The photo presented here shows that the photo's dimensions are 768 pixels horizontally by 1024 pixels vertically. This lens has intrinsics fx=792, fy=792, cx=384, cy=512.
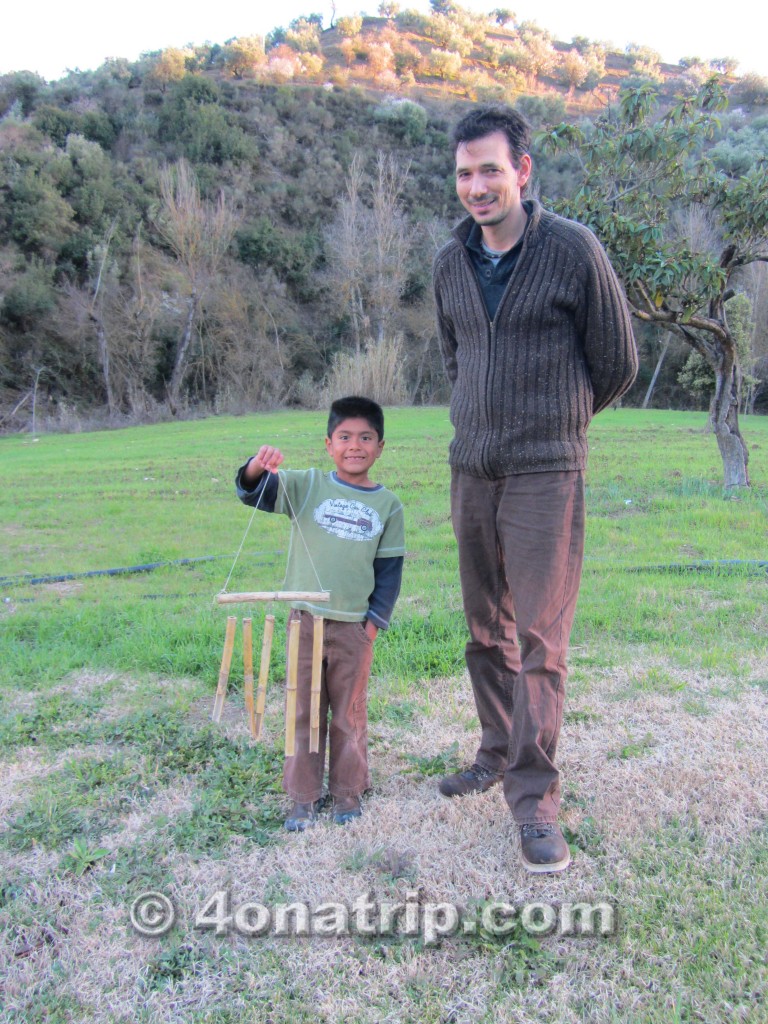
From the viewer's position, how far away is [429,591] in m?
6.09

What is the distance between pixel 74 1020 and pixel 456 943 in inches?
43.0

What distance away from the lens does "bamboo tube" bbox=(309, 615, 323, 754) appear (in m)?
2.80

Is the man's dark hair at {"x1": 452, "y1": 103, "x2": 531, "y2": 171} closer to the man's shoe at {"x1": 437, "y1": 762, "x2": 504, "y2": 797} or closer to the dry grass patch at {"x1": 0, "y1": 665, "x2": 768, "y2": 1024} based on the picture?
the man's shoe at {"x1": 437, "y1": 762, "x2": 504, "y2": 797}

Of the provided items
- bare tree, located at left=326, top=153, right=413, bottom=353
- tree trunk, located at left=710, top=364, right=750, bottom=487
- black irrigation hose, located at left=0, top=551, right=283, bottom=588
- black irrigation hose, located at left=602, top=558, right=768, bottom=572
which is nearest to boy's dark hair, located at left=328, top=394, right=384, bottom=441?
black irrigation hose, located at left=602, top=558, right=768, bottom=572

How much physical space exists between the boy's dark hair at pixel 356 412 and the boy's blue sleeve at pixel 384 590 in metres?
0.51

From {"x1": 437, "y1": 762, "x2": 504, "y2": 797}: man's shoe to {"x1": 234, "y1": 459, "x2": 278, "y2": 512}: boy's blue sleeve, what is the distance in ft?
4.37

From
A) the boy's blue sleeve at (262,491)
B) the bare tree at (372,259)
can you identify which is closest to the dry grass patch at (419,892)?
the boy's blue sleeve at (262,491)

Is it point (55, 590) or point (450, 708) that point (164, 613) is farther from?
point (450, 708)

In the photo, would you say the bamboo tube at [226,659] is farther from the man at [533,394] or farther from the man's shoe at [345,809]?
the man at [533,394]

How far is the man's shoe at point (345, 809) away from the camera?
10.0 feet

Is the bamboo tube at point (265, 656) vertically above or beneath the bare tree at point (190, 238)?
beneath

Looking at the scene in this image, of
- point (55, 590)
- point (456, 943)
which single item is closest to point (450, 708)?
point (456, 943)

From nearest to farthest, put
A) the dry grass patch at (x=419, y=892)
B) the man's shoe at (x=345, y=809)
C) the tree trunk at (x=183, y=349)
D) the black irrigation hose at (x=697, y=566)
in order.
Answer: the dry grass patch at (x=419, y=892), the man's shoe at (x=345, y=809), the black irrigation hose at (x=697, y=566), the tree trunk at (x=183, y=349)

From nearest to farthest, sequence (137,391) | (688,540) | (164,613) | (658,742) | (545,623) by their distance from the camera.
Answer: (545,623) → (658,742) → (164,613) → (688,540) → (137,391)
